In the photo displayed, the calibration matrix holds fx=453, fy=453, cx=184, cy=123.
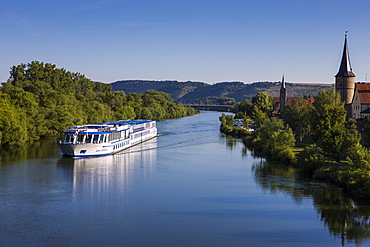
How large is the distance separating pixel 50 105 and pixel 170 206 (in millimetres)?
43037

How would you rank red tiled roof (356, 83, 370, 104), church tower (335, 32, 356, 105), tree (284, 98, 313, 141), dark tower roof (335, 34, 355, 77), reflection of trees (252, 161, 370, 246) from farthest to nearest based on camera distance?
1. church tower (335, 32, 356, 105)
2. dark tower roof (335, 34, 355, 77)
3. red tiled roof (356, 83, 370, 104)
4. tree (284, 98, 313, 141)
5. reflection of trees (252, 161, 370, 246)

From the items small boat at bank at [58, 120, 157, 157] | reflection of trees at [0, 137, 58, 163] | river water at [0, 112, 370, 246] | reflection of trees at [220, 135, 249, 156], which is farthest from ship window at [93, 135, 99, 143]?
reflection of trees at [220, 135, 249, 156]

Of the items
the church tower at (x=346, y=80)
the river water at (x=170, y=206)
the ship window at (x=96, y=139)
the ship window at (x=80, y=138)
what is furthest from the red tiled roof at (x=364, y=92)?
the ship window at (x=80, y=138)

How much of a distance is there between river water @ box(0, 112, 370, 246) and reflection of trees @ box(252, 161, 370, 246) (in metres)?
0.05

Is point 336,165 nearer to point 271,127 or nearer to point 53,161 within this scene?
point 271,127

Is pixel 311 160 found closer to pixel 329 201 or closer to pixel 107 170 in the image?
pixel 329 201

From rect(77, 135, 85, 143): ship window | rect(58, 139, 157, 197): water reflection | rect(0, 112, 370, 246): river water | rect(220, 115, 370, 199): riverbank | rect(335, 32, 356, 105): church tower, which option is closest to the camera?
rect(0, 112, 370, 246): river water

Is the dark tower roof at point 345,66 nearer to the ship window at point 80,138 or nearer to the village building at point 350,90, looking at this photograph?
the village building at point 350,90

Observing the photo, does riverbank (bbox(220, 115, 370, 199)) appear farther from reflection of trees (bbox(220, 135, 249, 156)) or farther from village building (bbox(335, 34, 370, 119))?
village building (bbox(335, 34, 370, 119))

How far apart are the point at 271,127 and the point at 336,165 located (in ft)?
45.3

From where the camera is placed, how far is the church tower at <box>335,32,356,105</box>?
49438mm

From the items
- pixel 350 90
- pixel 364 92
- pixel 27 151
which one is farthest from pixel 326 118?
pixel 27 151

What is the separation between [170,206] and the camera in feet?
78.6

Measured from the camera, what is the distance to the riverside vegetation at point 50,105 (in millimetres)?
47969
